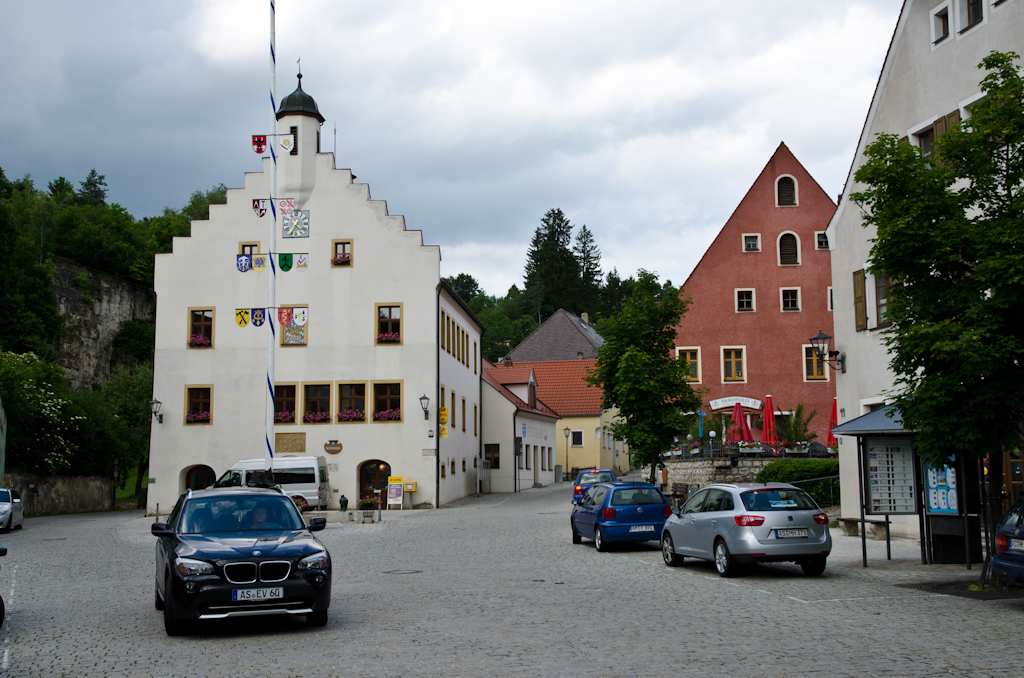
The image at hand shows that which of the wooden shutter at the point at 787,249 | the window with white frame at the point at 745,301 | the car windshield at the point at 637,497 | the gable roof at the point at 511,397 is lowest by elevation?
the car windshield at the point at 637,497

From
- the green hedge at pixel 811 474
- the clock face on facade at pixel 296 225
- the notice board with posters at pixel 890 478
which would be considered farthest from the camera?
the clock face on facade at pixel 296 225

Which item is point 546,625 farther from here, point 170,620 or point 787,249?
point 787,249

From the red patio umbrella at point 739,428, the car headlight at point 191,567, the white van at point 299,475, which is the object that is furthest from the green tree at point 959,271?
the red patio umbrella at point 739,428

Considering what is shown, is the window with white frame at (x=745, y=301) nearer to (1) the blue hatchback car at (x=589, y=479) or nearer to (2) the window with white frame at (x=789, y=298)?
(2) the window with white frame at (x=789, y=298)

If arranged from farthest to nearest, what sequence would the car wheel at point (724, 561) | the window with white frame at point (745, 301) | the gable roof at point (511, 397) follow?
the gable roof at point (511, 397) → the window with white frame at point (745, 301) → the car wheel at point (724, 561)

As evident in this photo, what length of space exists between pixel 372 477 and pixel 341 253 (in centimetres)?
952

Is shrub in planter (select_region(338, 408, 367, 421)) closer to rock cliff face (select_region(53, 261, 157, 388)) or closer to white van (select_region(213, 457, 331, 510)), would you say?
white van (select_region(213, 457, 331, 510))

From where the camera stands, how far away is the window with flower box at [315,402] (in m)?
38.9

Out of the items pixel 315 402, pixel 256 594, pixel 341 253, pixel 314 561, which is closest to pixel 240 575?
pixel 256 594

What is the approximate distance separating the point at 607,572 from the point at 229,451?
26.6 metres

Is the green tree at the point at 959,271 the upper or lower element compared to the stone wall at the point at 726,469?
upper

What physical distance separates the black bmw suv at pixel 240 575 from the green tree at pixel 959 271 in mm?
8355

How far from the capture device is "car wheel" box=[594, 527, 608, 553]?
19.8 metres

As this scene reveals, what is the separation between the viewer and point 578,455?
226 feet
